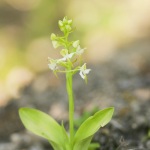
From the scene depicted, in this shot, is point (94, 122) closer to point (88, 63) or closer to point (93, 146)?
point (93, 146)

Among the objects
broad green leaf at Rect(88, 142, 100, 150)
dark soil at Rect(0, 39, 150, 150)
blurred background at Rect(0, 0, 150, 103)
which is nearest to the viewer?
broad green leaf at Rect(88, 142, 100, 150)

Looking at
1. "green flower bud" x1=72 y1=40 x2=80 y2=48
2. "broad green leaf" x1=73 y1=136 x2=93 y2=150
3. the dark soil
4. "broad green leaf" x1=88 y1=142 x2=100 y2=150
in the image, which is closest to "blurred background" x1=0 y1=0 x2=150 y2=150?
the dark soil

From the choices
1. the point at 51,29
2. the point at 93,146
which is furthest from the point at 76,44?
A: the point at 51,29

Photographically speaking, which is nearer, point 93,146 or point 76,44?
point 76,44

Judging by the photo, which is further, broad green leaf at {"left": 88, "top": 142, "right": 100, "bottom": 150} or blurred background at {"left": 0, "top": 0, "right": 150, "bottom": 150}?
blurred background at {"left": 0, "top": 0, "right": 150, "bottom": 150}

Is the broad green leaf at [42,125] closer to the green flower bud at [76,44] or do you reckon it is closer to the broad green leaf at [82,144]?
the broad green leaf at [82,144]

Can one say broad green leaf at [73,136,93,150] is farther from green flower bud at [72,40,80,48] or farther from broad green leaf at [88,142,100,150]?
green flower bud at [72,40,80,48]

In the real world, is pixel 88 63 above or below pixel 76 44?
above

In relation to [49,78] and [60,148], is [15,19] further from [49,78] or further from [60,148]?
[60,148]
